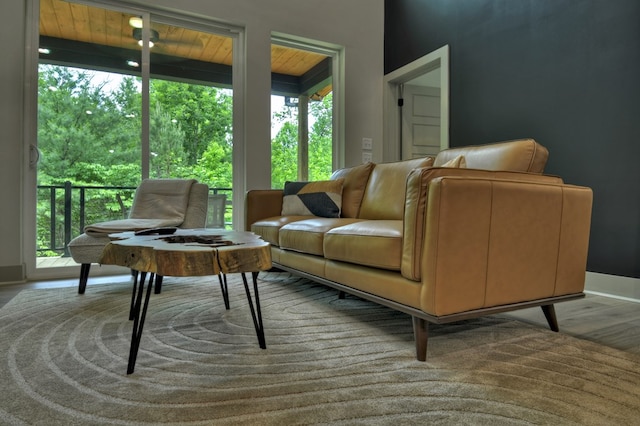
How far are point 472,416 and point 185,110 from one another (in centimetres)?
343

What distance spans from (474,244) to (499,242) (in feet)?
0.42

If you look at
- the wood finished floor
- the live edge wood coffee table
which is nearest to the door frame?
the wood finished floor

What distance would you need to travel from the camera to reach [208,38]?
12.0ft

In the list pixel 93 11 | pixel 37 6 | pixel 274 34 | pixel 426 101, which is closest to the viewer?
pixel 37 6

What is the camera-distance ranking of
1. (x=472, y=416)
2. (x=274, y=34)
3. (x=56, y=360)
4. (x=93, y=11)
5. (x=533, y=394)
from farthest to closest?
(x=274, y=34) < (x=93, y=11) < (x=56, y=360) < (x=533, y=394) < (x=472, y=416)

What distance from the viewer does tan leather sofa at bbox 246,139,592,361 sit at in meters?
1.23

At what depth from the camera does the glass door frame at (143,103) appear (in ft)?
9.32

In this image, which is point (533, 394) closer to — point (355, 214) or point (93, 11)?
point (355, 214)

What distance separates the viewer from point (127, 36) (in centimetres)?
328

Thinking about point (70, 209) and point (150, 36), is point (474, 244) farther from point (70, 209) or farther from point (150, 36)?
point (150, 36)

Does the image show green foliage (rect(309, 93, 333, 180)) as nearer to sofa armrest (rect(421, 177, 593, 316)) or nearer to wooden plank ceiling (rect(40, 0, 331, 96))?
wooden plank ceiling (rect(40, 0, 331, 96))

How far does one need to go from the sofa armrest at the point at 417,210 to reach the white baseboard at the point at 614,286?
1.62 metres

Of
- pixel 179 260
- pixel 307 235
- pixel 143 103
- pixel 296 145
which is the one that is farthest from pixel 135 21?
pixel 179 260

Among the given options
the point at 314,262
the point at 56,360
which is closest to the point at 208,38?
the point at 314,262
